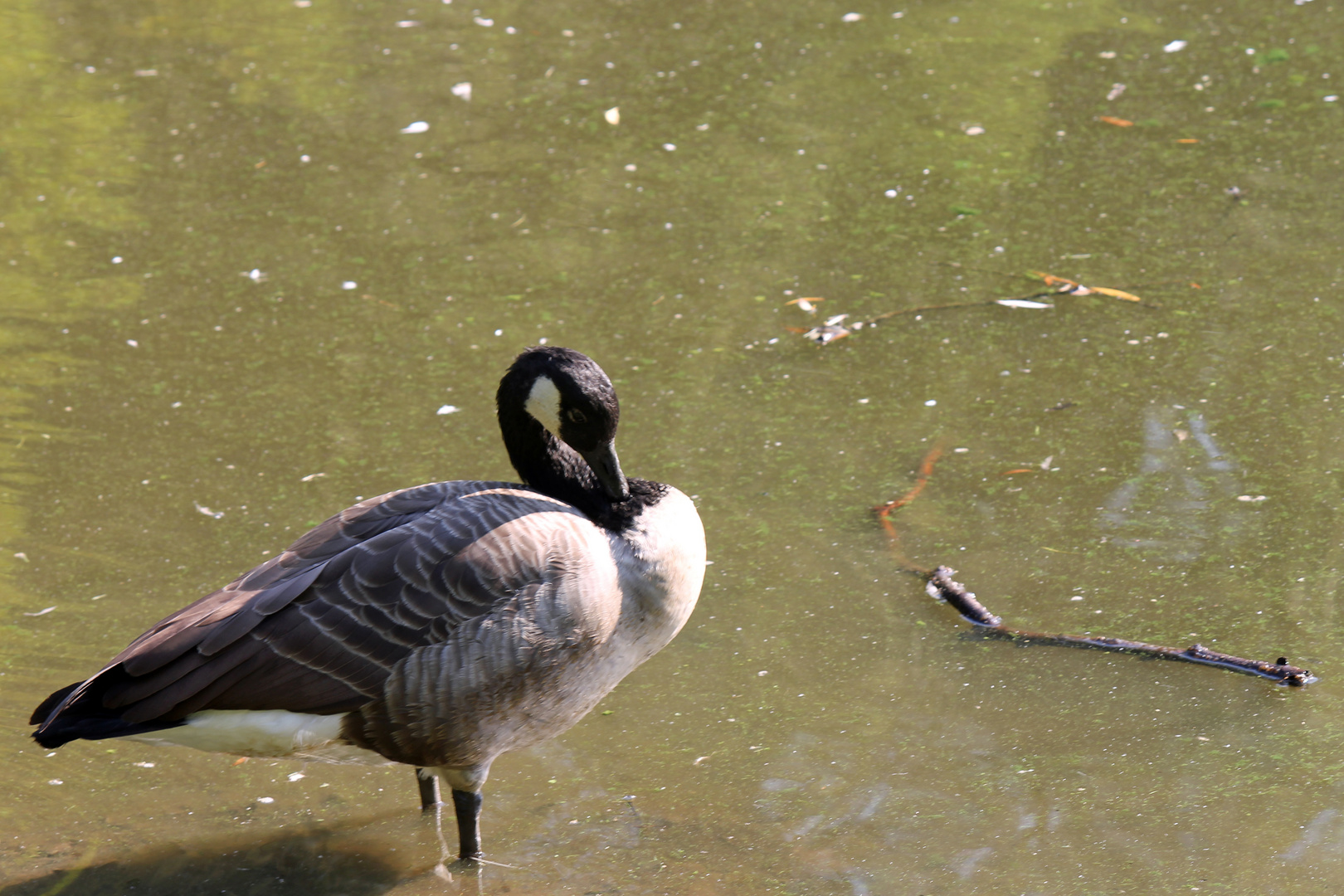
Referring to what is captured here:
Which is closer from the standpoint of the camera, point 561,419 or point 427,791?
point 561,419

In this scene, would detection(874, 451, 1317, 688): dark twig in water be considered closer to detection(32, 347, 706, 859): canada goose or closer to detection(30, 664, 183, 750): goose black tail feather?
detection(32, 347, 706, 859): canada goose

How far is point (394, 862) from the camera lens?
3682mm

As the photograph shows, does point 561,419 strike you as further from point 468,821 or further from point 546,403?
point 468,821

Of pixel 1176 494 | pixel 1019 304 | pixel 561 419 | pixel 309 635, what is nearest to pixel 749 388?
pixel 1019 304

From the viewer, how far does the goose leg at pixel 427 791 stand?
12.5ft

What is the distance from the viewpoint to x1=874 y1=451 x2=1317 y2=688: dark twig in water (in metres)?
3.93

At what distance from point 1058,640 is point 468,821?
194cm

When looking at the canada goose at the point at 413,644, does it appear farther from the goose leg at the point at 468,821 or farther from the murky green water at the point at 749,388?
the murky green water at the point at 749,388

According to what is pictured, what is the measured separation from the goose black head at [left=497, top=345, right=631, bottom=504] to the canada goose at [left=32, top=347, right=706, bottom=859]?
0.07ft

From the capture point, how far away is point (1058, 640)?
13.7ft

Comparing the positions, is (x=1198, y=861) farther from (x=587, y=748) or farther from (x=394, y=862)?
(x=394, y=862)

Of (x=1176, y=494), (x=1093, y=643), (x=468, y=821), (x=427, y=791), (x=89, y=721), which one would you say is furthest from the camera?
(x=1176, y=494)

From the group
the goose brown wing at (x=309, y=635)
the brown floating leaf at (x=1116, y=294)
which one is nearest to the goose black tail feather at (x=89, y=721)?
the goose brown wing at (x=309, y=635)

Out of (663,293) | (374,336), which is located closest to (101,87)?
(374,336)
